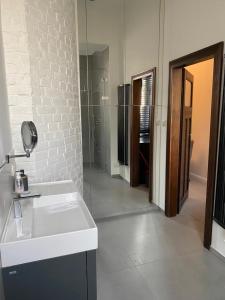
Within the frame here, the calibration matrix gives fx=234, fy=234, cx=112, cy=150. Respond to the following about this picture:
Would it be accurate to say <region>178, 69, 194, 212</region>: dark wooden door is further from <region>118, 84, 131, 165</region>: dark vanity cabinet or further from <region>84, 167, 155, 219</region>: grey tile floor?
<region>118, 84, 131, 165</region>: dark vanity cabinet

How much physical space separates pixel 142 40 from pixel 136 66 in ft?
1.21

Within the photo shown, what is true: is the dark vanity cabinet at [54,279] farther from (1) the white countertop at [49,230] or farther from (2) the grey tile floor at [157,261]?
(2) the grey tile floor at [157,261]

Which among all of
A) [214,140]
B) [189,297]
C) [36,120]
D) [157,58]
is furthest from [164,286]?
[157,58]

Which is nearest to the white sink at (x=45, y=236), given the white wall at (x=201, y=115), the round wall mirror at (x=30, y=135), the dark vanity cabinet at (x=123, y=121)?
the round wall mirror at (x=30, y=135)

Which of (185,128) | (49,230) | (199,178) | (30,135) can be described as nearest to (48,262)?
(49,230)

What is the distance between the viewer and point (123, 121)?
3725 millimetres

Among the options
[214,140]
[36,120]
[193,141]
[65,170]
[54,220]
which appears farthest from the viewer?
[193,141]

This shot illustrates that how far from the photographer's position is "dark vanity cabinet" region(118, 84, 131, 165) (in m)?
3.54

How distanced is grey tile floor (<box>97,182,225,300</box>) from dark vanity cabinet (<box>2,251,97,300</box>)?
830 mm

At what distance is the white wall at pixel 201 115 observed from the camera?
4605 mm

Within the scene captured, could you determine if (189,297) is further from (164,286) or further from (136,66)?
(136,66)

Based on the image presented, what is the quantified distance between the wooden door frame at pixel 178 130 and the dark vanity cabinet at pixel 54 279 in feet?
5.18

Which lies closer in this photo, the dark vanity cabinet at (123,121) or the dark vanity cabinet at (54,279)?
the dark vanity cabinet at (54,279)

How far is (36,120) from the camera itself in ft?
6.66
